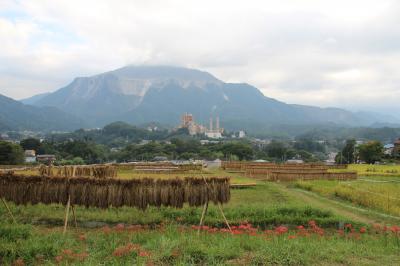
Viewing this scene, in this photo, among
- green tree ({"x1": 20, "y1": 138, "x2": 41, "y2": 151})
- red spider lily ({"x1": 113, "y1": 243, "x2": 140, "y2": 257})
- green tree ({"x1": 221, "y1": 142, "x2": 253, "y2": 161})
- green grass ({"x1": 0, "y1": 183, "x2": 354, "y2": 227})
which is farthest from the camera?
green tree ({"x1": 221, "y1": 142, "x2": 253, "y2": 161})

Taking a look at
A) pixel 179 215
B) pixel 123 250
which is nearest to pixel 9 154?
pixel 179 215

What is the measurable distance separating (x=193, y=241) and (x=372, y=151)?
208 ft

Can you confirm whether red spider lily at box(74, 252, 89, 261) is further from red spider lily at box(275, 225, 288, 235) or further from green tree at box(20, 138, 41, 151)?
green tree at box(20, 138, 41, 151)

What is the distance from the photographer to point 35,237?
33.2 ft

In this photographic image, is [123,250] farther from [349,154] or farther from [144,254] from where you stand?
[349,154]

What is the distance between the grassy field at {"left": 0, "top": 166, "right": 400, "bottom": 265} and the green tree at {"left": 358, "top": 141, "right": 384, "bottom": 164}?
179 feet

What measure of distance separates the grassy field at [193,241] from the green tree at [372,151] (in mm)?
54508

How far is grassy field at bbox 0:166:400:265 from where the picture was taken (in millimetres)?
8414

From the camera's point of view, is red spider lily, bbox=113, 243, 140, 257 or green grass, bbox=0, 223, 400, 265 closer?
green grass, bbox=0, 223, 400, 265

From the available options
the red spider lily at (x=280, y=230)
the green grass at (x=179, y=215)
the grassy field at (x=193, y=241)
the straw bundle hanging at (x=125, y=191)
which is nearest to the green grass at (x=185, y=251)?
the grassy field at (x=193, y=241)

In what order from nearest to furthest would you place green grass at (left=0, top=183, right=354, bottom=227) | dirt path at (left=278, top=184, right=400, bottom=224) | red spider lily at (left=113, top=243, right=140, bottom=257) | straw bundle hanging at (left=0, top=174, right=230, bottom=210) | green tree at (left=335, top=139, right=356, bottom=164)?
red spider lily at (left=113, top=243, right=140, bottom=257) → straw bundle hanging at (left=0, top=174, right=230, bottom=210) → green grass at (left=0, top=183, right=354, bottom=227) → dirt path at (left=278, top=184, right=400, bottom=224) → green tree at (left=335, top=139, right=356, bottom=164)

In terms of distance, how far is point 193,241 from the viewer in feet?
31.3

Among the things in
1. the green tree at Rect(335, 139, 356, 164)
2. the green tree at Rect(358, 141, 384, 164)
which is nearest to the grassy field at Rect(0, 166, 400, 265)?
the green tree at Rect(358, 141, 384, 164)

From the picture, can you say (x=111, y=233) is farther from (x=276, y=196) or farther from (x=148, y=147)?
(x=148, y=147)
